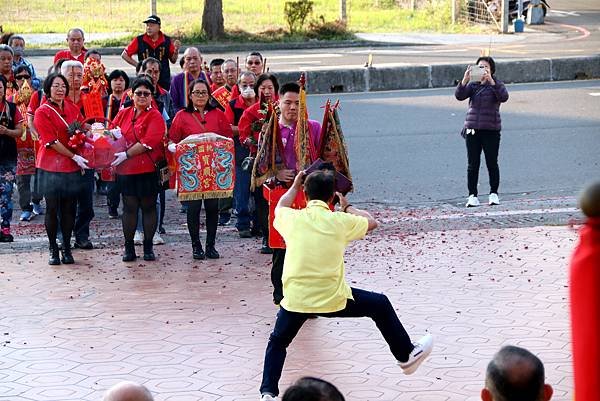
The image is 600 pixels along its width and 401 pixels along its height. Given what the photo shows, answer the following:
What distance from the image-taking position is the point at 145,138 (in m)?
10.9

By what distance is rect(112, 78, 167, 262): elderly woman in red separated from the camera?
10.9 metres

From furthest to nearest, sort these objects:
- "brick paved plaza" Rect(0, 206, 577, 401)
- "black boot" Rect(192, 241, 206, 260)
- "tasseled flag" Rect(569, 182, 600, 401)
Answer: "black boot" Rect(192, 241, 206, 260) → "brick paved plaza" Rect(0, 206, 577, 401) → "tasseled flag" Rect(569, 182, 600, 401)

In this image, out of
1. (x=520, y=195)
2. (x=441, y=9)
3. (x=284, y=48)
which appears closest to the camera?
(x=520, y=195)

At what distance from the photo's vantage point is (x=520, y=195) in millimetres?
13398

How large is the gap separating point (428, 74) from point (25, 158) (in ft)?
32.7

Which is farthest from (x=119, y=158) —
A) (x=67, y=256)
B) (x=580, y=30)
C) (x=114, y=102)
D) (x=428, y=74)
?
(x=580, y=30)

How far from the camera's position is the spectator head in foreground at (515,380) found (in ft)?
14.3

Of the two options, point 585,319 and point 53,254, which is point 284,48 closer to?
point 53,254

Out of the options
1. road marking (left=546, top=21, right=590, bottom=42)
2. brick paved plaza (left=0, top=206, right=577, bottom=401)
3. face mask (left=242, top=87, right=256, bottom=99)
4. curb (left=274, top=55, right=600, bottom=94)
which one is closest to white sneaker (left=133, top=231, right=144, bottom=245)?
brick paved plaza (left=0, top=206, right=577, bottom=401)

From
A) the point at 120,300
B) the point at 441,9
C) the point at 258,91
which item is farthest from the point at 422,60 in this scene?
the point at 120,300

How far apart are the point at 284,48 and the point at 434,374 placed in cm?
2193

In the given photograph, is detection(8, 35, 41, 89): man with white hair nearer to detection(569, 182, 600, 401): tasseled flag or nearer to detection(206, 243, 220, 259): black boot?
detection(206, 243, 220, 259): black boot

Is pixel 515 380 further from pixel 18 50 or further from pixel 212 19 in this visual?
pixel 212 19

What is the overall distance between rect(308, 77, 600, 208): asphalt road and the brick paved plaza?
6.27 feet
